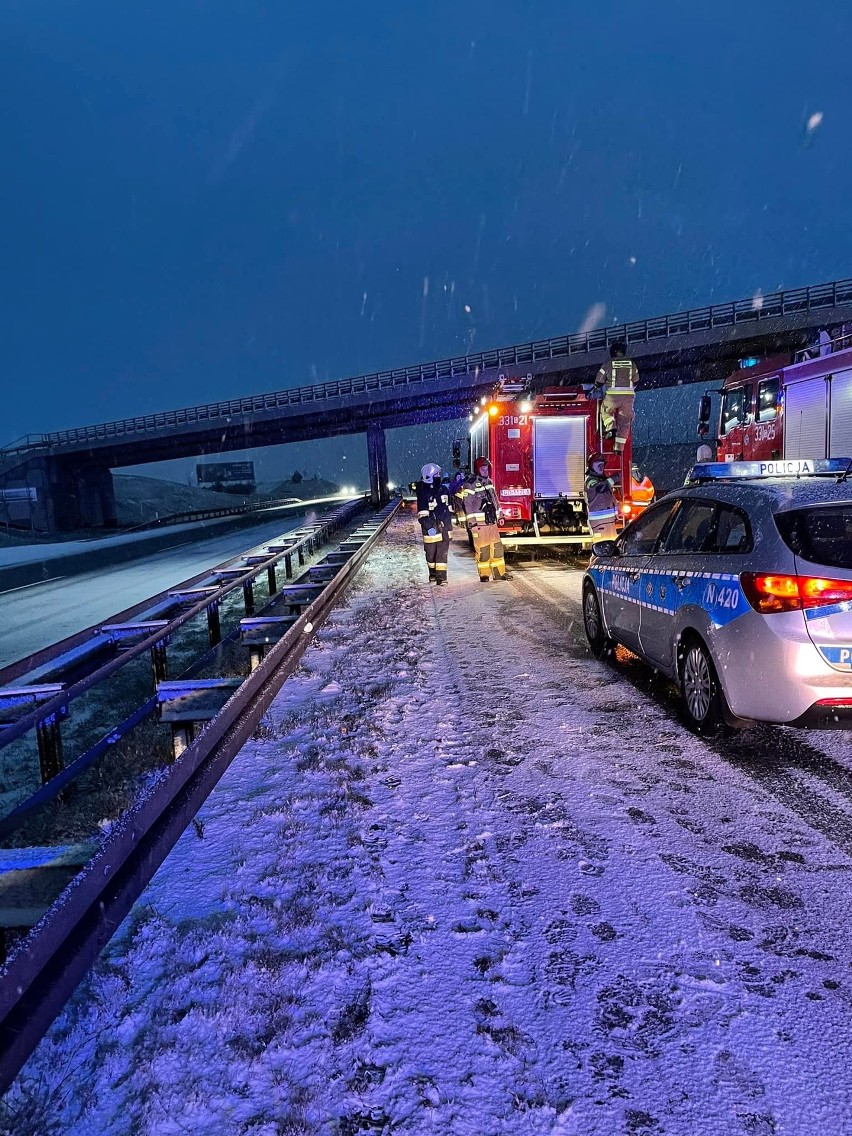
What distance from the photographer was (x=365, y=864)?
3.33 metres

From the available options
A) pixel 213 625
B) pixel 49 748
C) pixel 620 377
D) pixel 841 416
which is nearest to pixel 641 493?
pixel 620 377

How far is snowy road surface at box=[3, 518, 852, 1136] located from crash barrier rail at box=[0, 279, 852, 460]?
125 ft

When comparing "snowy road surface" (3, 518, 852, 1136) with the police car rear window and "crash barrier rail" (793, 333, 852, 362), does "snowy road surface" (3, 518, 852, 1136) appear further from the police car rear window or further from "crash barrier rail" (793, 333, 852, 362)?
"crash barrier rail" (793, 333, 852, 362)

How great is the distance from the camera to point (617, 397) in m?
14.5

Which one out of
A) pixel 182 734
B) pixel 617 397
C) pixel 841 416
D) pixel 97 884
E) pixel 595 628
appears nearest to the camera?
pixel 97 884

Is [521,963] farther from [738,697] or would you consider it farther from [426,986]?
[738,697]

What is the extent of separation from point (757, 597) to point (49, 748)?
443 cm

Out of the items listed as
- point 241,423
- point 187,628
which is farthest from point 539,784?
point 241,423

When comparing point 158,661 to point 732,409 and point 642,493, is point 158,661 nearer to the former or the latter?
point 642,493

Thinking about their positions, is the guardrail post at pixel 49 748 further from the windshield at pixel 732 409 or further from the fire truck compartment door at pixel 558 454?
the windshield at pixel 732 409

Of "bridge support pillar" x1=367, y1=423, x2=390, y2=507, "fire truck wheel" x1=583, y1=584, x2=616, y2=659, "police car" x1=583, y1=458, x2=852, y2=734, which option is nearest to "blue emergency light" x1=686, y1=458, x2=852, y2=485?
"police car" x1=583, y1=458, x2=852, y2=734

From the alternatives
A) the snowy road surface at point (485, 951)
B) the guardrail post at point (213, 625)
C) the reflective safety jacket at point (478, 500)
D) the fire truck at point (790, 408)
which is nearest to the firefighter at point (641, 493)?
the fire truck at point (790, 408)

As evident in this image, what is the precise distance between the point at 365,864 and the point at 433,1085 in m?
1.24

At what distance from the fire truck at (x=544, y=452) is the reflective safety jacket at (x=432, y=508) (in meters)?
4.02
